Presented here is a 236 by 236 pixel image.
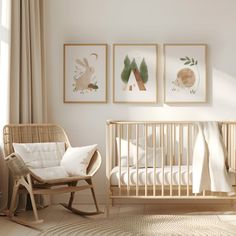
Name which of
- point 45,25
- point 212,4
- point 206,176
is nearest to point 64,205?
point 206,176

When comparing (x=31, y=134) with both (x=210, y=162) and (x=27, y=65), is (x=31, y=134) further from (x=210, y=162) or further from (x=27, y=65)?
(x=210, y=162)

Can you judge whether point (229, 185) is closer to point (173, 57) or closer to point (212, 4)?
point (173, 57)

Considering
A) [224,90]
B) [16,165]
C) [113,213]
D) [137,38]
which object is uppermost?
[137,38]

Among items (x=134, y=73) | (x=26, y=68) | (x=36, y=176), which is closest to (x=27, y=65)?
(x=26, y=68)

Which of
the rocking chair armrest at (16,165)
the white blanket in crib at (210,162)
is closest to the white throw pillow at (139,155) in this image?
the white blanket in crib at (210,162)

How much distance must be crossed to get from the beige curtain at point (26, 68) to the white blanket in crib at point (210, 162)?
1.54 meters

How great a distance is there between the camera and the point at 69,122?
16.3 feet

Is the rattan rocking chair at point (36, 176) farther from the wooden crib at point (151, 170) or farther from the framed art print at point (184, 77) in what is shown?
the framed art print at point (184, 77)

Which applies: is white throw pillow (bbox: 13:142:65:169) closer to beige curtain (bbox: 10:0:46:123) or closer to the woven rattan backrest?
the woven rattan backrest

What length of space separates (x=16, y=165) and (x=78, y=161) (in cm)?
54

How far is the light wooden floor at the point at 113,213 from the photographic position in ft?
12.4

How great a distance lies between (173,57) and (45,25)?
1313mm

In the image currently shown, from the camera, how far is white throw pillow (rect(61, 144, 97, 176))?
4.22 m

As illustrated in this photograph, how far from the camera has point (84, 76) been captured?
4.95m
